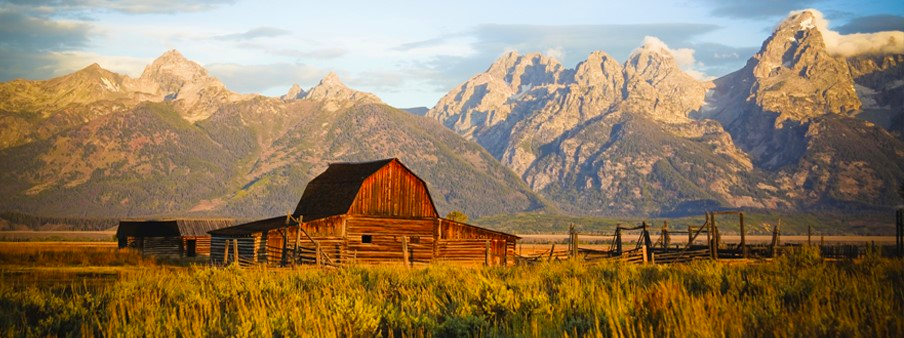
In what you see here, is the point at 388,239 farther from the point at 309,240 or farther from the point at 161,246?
the point at 161,246

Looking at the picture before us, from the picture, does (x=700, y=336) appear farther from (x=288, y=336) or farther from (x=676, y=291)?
(x=288, y=336)

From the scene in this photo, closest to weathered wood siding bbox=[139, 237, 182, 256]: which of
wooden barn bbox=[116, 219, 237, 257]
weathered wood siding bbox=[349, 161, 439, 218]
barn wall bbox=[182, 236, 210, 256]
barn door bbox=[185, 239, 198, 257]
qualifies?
wooden barn bbox=[116, 219, 237, 257]

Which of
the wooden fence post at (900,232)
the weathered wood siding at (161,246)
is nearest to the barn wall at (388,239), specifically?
the wooden fence post at (900,232)

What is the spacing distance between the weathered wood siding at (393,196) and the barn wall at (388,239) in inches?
28.4

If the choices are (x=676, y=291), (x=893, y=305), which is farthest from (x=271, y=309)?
(x=893, y=305)

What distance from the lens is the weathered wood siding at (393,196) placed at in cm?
4857

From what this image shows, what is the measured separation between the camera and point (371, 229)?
47750 millimetres

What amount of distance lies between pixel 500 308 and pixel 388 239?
33.8 metres

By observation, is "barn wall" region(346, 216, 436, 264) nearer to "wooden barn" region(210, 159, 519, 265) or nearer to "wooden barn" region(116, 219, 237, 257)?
"wooden barn" region(210, 159, 519, 265)

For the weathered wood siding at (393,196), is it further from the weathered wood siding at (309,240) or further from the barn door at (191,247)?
the barn door at (191,247)

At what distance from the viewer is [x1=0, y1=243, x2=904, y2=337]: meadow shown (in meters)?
9.65

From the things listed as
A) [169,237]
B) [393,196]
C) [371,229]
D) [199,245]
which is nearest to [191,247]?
[199,245]

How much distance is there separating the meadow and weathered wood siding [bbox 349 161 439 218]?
29.5m

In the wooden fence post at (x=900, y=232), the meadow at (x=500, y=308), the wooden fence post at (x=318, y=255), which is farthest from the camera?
the wooden fence post at (x=900, y=232)
